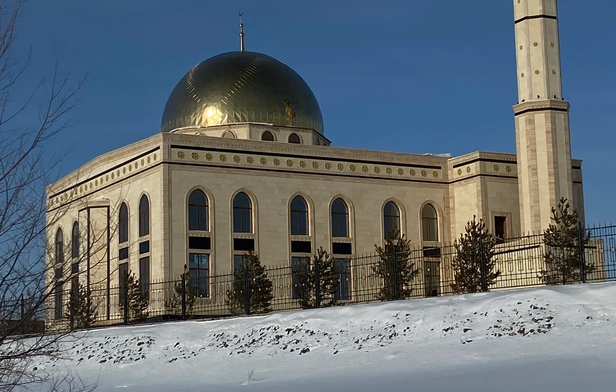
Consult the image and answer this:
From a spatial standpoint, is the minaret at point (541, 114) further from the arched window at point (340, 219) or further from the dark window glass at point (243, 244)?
the dark window glass at point (243, 244)

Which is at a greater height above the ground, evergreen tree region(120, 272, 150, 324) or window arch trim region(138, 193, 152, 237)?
window arch trim region(138, 193, 152, 237)

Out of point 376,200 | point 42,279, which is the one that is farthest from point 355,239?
point 42,279

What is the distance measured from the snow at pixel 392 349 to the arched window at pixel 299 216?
15.8 m

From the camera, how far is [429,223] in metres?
38.6

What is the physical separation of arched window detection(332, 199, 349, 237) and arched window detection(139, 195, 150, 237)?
269 inches

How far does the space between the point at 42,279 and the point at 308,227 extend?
91.9 ft

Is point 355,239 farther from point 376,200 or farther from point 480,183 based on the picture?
point 480,183

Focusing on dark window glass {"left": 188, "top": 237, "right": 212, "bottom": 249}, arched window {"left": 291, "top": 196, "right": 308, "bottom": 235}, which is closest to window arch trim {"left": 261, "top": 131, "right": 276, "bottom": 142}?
arched window {"left": 291, "top": 196, "right": 308, "bottom": 235}

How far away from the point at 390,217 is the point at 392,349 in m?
22.0

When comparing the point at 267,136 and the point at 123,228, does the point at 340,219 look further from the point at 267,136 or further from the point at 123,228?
the point at 123,228

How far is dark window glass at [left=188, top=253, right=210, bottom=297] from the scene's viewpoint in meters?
33.9

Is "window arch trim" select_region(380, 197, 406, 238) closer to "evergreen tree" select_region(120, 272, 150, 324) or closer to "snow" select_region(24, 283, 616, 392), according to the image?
"evergreen tree" select_region(120, 272, 150, 324)

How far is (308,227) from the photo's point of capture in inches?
1437

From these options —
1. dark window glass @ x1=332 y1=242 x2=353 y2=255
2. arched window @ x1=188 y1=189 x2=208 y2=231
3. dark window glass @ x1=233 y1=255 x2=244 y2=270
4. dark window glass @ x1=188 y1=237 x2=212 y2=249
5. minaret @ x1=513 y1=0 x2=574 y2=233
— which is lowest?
dark window glass @ x1=233 y1=255 x2=244 y2=270
